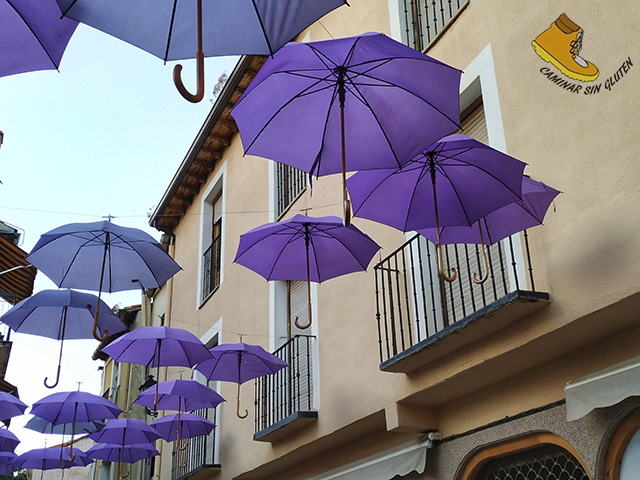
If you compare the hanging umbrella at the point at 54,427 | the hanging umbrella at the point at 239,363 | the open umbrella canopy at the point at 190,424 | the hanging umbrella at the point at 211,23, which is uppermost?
the hanging umbrella at the point at 54,427

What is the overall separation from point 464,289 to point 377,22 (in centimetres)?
407

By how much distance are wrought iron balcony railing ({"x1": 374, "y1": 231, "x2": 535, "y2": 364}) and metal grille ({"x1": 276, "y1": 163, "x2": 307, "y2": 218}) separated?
11.9 feet

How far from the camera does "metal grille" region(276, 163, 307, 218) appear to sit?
12328mm

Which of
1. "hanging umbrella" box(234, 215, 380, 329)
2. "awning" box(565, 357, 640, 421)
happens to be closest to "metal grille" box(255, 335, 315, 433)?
"hanging umbrella" box(234, 215, 380, 329)

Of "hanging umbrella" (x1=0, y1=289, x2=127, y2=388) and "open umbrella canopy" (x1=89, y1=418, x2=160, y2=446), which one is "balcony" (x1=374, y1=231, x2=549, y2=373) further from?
"open umbrella canopy" (x1=89, y1=418, x2=160, y2=446)

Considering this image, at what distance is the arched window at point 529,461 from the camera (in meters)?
7.02

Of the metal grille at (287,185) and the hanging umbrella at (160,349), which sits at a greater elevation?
the metal grille at (287,185)

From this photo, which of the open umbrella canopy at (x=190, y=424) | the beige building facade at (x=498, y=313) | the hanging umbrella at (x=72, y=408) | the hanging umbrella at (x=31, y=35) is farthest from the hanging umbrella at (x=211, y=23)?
the hanging umbrella at (x=72, y=408)

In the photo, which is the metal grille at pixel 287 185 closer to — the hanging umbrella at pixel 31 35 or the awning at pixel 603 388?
the awning at pixel 603 388

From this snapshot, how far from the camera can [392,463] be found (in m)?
8.80

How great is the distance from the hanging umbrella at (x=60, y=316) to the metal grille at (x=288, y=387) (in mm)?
2433

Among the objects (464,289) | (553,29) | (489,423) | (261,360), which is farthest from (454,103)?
(261,360)

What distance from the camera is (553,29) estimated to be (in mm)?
7035

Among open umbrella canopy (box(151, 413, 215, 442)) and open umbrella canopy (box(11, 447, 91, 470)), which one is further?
open umbrella canopy (box(11, 447, 91, 470))
